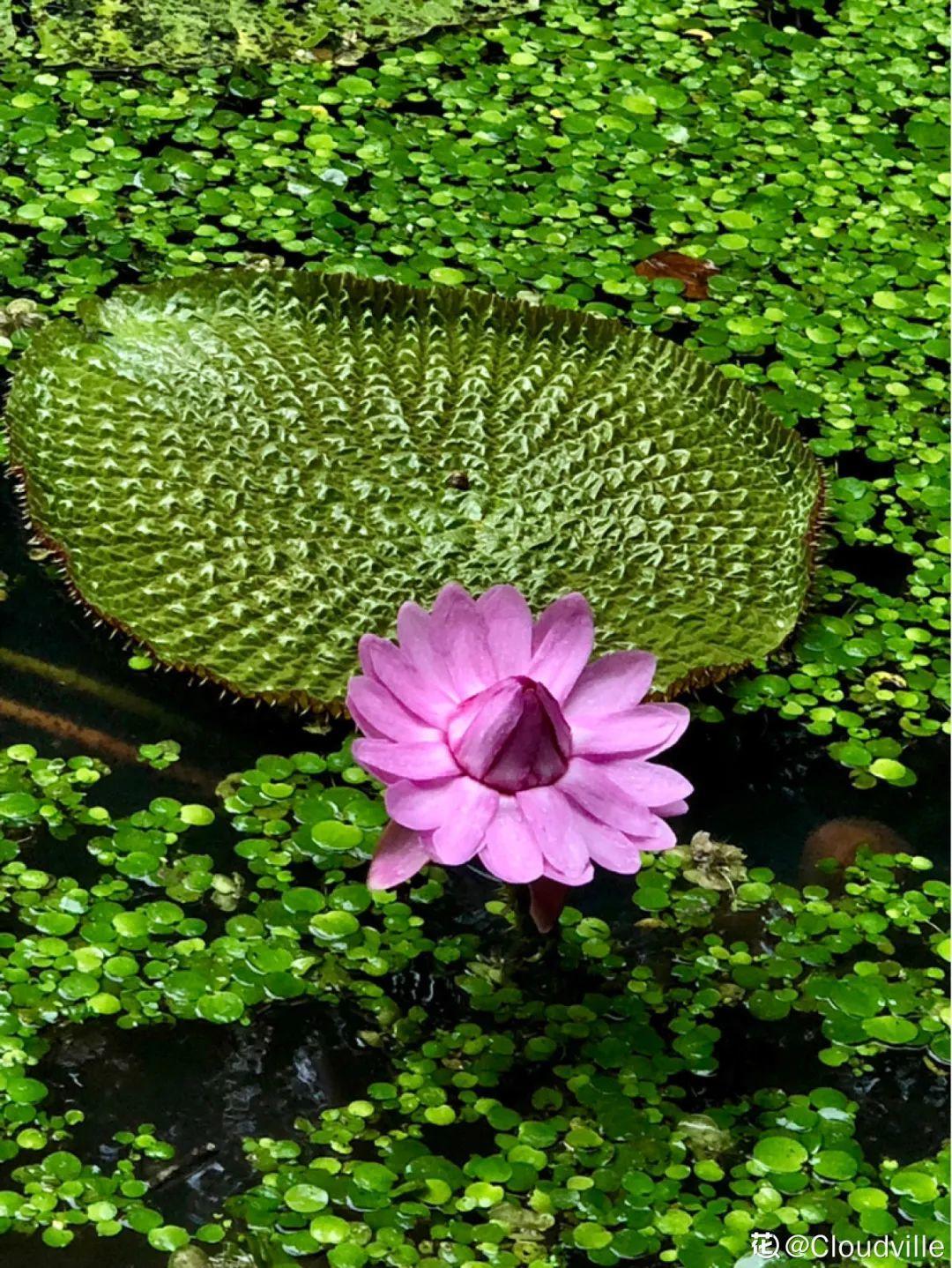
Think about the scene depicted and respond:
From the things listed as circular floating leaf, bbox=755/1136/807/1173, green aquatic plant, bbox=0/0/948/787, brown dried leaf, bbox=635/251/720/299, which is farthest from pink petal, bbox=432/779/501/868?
brown dried leaf, bbox=635/251/720/299

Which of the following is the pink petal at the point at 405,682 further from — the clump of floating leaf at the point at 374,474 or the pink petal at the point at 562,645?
the clump of floating leaf at the point at 374,474

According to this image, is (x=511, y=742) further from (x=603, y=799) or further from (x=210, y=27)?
(x=210, y=27)

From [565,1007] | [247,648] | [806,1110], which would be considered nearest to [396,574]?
[247,648]

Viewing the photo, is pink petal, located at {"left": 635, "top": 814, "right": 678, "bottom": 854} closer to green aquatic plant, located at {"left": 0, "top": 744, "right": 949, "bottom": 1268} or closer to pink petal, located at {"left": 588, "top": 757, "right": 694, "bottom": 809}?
pink petal, located at {"left": 588, "top": 757, "right": 694, "bottom": 809}

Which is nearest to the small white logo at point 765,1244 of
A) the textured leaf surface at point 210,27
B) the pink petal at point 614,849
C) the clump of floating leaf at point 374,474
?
the pink petal at point 614,849

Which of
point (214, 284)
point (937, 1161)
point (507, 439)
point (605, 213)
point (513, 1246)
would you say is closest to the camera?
point (513, 1246)

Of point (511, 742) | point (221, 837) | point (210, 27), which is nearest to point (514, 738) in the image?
point (511, 742)

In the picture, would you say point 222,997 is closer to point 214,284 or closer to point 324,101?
point 214,284
